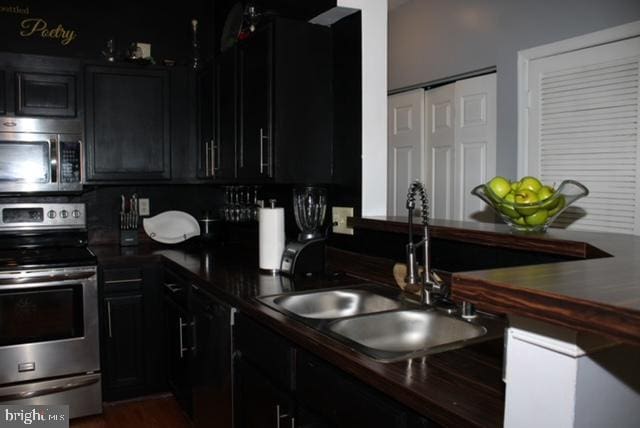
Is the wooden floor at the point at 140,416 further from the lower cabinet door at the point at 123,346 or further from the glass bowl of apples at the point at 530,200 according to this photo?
the glass bowl of apples at the point at 530,200

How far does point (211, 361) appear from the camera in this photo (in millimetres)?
2402

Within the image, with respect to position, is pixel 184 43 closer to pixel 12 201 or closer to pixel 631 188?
pixel 12 201

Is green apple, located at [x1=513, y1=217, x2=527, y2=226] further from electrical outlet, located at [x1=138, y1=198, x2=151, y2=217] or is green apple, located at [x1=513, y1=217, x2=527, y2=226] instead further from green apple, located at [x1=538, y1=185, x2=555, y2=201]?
electrical outlet, located at [x1=138, y1=198, x2=151, y2=217]

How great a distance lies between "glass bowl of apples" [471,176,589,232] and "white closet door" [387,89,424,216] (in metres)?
2.56

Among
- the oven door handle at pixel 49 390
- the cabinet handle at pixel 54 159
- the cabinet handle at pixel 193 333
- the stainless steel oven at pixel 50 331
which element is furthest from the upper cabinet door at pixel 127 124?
the cabinet handle at pixel 193 333

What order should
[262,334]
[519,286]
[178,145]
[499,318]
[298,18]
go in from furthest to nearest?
1. [178,145]
2. [298,18]
3. [262,334]
4. [499,318]
5. [519,286]

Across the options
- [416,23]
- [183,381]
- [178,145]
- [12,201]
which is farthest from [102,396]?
[416,23]

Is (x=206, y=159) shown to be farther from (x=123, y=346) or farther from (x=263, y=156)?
(x=123, y=346)

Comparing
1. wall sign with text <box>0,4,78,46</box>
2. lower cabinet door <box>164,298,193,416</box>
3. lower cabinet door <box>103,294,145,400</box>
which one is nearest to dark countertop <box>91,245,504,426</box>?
lower cabinet door <box>164,298,193,416</box>

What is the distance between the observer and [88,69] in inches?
137

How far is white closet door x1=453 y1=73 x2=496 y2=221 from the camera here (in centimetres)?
366

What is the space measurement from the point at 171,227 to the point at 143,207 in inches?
10.1

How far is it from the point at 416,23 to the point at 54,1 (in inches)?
100

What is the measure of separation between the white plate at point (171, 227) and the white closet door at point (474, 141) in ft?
6.13
